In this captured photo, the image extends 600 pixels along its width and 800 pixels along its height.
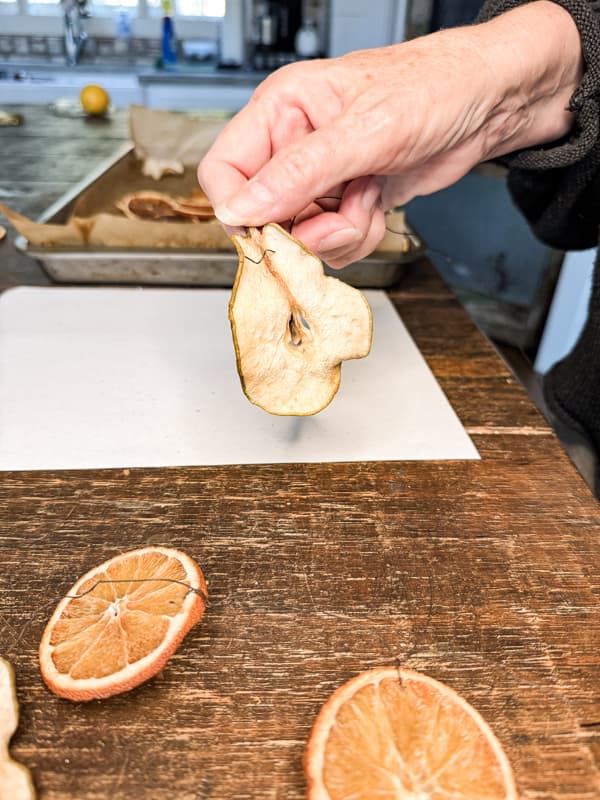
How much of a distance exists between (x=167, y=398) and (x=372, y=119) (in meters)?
0.41

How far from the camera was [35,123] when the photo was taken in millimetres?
2123

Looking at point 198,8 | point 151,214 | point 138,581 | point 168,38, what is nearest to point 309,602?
point 138,581

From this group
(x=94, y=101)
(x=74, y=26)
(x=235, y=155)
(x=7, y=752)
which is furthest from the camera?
(x=74, y=26)

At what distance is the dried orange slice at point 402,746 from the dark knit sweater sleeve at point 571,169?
73 cm

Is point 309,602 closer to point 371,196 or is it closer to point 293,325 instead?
point 293,325

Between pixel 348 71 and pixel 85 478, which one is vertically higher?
pixel 348 71

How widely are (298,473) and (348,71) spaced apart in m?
0.46

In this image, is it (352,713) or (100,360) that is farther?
(100,360)

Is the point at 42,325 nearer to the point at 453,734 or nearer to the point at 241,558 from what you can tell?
the point at 241,558

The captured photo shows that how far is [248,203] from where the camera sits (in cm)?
62

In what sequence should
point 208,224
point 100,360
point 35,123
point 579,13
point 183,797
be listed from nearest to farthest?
point 183,797
point 579,13
point 100,360
point 208,224
point 35,123

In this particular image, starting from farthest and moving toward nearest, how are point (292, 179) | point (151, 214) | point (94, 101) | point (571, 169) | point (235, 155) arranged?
point (94, 101) → point (151, 214) → point (571, 169) → point (235, 155) → point (292, 179)

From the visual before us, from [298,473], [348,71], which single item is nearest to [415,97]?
[348,71]

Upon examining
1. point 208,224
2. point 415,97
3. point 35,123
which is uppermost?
point 415,97
